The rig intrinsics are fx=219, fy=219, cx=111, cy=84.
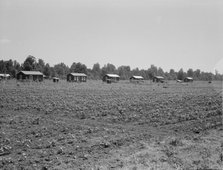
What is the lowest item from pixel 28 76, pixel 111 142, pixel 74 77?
pixel 111 142

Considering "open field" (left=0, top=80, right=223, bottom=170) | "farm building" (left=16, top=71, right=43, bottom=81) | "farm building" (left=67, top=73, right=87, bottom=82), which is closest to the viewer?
"open field" (left=0, top=80, right=223, bottom=170)

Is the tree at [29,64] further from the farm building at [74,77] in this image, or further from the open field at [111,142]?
the open field at [111,142]

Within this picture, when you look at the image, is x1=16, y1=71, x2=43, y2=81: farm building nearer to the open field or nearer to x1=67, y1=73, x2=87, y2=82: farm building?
x1=67, y1=73, x2=87, y2=82: farm building

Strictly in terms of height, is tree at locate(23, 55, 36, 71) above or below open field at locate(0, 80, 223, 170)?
above

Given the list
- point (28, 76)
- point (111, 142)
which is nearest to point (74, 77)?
point (28, 76)

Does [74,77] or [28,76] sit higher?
Result: [74,77]

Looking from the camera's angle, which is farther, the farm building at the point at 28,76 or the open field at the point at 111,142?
the farm building at the point at 28,76

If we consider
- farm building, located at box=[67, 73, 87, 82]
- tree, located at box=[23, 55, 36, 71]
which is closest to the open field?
farm building, located at box=[67, 73, 87, 82]

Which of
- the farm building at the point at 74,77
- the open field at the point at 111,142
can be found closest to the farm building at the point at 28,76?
the farm building at the point at 74,77

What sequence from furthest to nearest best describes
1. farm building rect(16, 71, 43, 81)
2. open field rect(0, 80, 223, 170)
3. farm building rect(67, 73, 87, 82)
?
farm building rect(67, 73, 87, 82)
farm building rect(16, 71, 43, 81)
open field rect(0, 80, 223, 170)

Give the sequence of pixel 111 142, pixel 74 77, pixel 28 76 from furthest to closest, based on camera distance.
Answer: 1. pixel 74 77
2. pixel 28 76
3. pixel 111 142

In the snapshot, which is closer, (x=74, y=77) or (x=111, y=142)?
(x=111, y=142)

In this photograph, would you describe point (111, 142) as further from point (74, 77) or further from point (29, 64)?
point (29, 64)

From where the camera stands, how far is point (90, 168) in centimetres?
730
